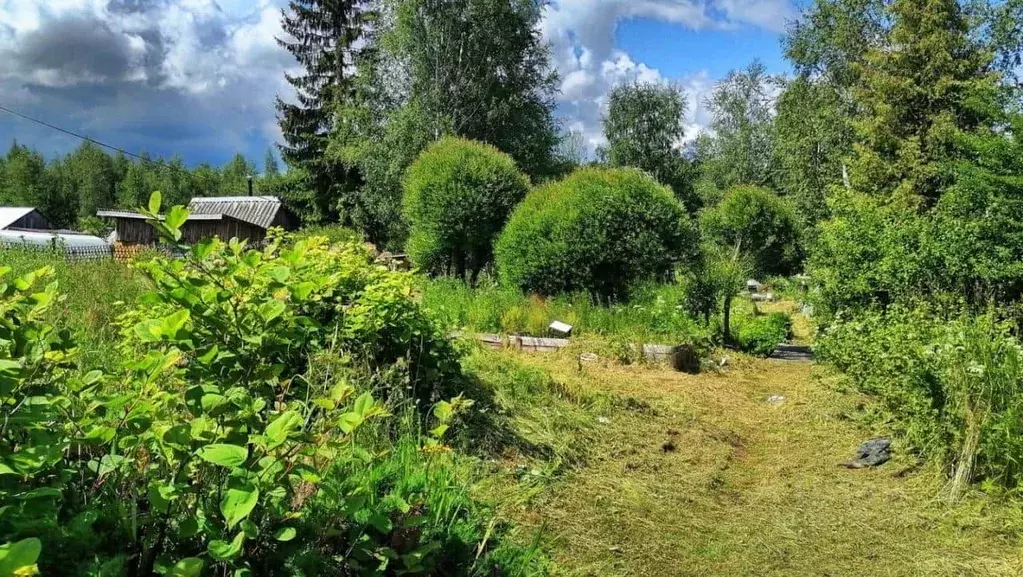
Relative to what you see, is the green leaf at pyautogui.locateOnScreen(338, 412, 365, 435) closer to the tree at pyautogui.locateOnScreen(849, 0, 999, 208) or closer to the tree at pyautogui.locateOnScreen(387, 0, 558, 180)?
the tree at pyautogui.locateOnScreen(849, 0, 999, 208)

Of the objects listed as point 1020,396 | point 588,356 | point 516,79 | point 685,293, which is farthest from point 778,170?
point 1020,396

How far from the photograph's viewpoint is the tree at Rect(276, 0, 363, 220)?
1059 inches

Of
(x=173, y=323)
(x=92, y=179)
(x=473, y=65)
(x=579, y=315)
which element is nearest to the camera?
(x=173, y=323)

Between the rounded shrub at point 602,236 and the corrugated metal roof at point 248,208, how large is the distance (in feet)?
87.9

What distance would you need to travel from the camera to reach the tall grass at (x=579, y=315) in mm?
7762

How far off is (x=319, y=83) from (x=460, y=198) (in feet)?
63.7

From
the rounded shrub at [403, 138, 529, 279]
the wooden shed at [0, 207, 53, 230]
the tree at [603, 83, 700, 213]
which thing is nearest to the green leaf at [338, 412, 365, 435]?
the rounded shrub at [403, 138, 529, 279]

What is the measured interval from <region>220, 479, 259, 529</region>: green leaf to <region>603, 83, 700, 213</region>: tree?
109 feet

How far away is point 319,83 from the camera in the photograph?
90.2 ft

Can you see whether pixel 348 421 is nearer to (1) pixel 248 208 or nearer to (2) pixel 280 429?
(2) pixel 280 429

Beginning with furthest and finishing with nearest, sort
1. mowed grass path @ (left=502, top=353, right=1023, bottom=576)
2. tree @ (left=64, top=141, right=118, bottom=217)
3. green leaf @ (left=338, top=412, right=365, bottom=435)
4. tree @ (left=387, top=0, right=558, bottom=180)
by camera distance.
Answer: tree @ (left=64, top=141, right=118, bottom=217) < tree @ (left=387, top=0, right=558, bottom=180) < mowed grass path @ (left=502, top=353, right=1023, bottom=576) < green leaf @ (left=338, top=412, right=365, bottom=435)

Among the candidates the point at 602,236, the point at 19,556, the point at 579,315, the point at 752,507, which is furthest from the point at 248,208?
the point at 19,556

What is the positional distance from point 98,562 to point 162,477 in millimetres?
293

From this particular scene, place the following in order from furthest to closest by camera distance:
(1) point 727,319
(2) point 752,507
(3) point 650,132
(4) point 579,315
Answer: (3) point 650,132
(1) point 727,319
(4) point 579,315
(2) point 752,507
